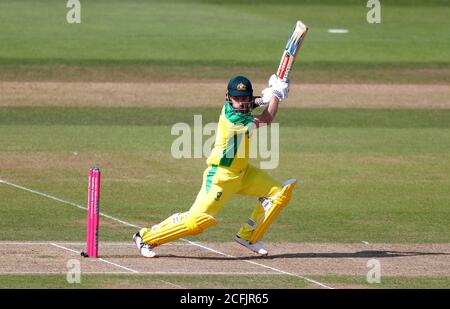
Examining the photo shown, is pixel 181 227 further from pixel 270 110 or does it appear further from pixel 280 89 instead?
pixel 280 89

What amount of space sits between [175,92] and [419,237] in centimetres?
1424

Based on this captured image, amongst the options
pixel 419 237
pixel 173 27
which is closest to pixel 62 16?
pixel 173 27

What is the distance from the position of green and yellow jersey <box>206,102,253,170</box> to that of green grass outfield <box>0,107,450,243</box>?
2.02 m

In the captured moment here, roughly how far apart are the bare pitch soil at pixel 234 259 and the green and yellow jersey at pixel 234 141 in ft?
4.11

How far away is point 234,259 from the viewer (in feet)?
47.2

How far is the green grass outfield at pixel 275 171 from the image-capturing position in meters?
16.8

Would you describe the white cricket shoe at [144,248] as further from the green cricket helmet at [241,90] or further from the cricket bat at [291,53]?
the cricket bat at [291,53]

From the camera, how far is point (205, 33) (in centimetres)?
3853

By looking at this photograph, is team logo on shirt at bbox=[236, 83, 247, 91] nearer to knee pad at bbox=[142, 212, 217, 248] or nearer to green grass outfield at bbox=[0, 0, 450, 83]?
knee pad at bbox=[142, 212, 217, 248]

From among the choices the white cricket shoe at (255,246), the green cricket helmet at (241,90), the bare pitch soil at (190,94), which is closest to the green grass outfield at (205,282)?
the white cricket shoe at (255,246)

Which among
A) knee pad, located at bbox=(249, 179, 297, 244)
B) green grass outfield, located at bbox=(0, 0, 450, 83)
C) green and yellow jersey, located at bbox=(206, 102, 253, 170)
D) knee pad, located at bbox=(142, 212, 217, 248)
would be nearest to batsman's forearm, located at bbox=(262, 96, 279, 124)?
green and yellow jersey, located at bbox=(206, 102, 253, 170)
